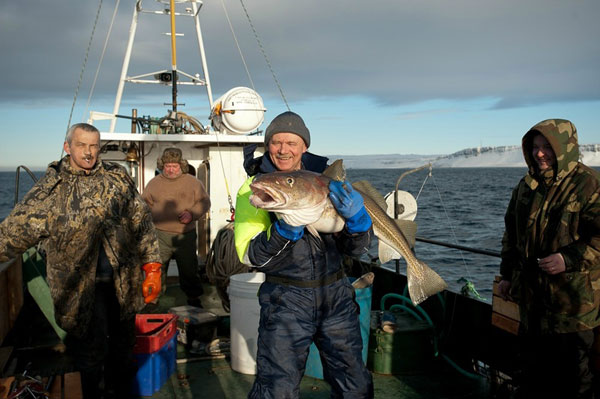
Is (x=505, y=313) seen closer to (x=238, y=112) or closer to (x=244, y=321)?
(x=244, y=321)

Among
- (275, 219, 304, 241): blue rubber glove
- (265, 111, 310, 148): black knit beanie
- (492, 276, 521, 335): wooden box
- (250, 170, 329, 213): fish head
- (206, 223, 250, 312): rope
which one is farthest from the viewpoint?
(206, 223, 250, 312): rope

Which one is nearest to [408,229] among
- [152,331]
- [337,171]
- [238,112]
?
[337,171]

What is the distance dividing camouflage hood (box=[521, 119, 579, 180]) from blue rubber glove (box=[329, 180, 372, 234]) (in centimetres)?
165

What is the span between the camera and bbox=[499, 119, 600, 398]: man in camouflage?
342cm

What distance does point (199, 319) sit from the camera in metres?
5.94

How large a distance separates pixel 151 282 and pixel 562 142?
342cm

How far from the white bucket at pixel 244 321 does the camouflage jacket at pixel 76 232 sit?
1.04m

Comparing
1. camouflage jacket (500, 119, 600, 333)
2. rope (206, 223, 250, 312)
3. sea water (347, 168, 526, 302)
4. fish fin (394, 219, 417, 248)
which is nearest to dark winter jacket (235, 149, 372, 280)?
fish fin (394, 219, 417, 248)

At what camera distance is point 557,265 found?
11.1ft

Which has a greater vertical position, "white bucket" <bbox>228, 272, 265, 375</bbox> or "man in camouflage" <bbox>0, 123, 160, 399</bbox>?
"man in camouflage" <bbox>0, 123, 160, 399</bbox>

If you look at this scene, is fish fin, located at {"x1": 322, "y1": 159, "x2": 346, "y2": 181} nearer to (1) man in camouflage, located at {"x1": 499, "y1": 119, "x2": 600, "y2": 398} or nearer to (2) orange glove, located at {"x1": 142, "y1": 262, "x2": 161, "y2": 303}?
(1) man in camouflage, located at {"x1": 499, "y1": 119, "x2": 600, "y2": 398}

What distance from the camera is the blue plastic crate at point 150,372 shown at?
464 centimetres

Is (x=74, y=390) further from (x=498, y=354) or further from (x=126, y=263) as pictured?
(x=498, y=354)

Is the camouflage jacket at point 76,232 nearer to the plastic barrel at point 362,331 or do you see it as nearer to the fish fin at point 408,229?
the plastic barrel at point 362,331
